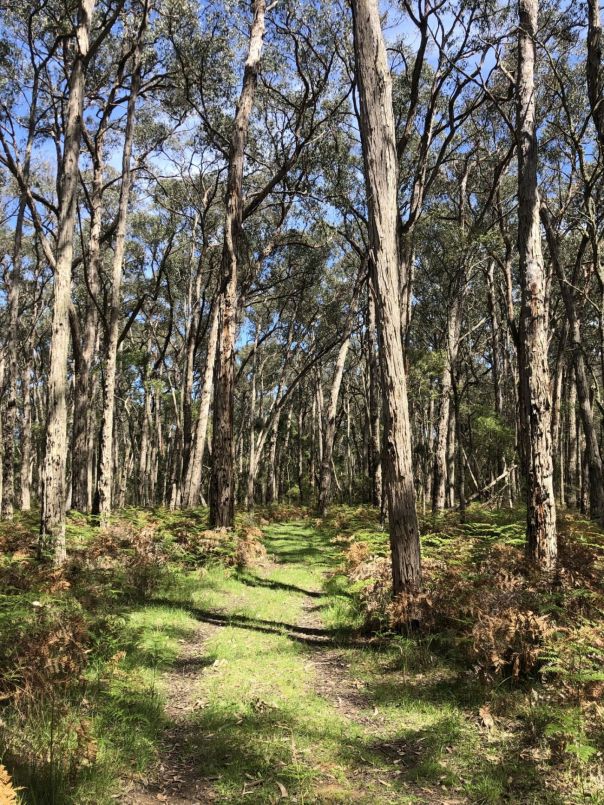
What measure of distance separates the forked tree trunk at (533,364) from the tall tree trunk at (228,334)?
586 cm

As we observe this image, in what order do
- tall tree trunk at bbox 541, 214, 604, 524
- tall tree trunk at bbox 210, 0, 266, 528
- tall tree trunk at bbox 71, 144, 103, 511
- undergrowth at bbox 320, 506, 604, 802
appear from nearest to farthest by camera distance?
undergrowth at bbox 320, 506, 604, 802, tall tree trunk at bbox 210, 0, 266, 528, tall tree trunk at bbox 541, 214, 604, 524, tall tree trunk at bbox 71, 144, 103, 511

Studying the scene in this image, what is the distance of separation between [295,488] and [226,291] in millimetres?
24971

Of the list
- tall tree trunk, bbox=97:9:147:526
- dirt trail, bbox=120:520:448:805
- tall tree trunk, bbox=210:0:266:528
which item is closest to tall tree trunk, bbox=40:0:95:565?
dirt trail, bbox=120:520:448:805

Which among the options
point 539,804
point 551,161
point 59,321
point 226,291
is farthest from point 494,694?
point 551,161

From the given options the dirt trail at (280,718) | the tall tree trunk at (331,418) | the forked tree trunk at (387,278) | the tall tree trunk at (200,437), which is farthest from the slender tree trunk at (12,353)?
the forked tree trunk at (387,278)

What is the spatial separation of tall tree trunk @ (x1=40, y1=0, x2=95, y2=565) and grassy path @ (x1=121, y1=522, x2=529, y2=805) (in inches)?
79.3

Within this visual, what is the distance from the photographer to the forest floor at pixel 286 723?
3074mm

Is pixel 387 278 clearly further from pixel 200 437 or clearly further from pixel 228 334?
pixel 200 437

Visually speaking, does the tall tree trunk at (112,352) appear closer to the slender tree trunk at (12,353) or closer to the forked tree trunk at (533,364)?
the slender tree trunk at (12,353)

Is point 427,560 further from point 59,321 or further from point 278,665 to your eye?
point 59,321

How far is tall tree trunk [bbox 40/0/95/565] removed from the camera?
7461 millimetres

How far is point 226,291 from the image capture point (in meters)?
11.2

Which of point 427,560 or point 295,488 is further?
point 295,488

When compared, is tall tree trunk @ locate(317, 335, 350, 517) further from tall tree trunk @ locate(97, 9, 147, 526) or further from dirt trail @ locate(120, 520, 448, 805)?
dirt trail @ locate(120, 520, 448, 805)
